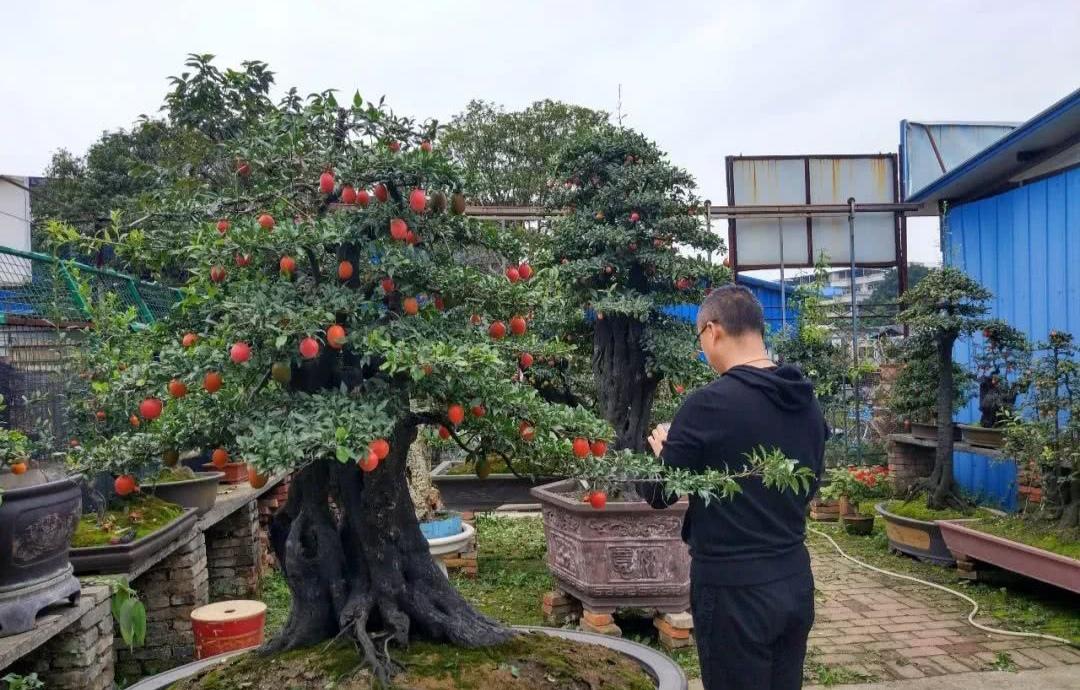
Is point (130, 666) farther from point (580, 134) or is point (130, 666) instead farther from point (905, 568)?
point (905, 568)

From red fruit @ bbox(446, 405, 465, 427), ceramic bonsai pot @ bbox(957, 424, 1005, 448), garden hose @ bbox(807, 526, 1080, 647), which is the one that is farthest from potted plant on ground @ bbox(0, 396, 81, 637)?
ceramic bonsai pot @ bbox(957, 424, 1005, 448)

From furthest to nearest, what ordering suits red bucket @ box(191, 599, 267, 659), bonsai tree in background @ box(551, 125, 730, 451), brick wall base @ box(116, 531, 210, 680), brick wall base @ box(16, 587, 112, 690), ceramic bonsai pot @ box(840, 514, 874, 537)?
ceramic bonsai pot @ box(840, 514, 874, 537), bonsai tree in background @ box(551, 125, 730, 451), brick wall base @ box(116, 531, 210, 680), red bucket @ box(191, 599, 267, 659), brick wall base @ box(16, 587, 112, 690)

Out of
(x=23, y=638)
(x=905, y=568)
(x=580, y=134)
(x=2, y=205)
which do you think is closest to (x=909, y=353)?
(x=905, y=568)

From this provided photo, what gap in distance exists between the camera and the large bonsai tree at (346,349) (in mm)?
2342

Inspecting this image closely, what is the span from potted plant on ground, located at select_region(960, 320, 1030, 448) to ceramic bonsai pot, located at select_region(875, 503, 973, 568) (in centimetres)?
94

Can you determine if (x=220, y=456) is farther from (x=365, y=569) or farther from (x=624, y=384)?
(x=624, y=384)

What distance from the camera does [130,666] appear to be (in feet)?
16.2

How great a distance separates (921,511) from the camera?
277 inches

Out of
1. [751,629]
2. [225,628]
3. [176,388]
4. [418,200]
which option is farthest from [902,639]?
[176,388]

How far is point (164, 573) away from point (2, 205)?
1003 cm

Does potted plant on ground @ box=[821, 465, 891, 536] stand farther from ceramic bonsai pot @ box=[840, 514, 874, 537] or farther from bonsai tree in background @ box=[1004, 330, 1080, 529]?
bonsai tree in background @ box=[1004, 330, 1080, 529]

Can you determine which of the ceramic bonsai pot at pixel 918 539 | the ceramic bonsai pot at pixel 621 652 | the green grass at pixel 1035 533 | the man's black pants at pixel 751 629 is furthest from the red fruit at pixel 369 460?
the ceramic bonsai pot at pixel 918 539

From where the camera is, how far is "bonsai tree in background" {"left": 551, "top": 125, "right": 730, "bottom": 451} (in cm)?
575

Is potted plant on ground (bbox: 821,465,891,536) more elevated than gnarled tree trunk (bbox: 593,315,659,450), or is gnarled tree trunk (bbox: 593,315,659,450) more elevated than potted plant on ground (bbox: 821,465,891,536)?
gnarled tree trunk (bbox: 593,315,659,450)
